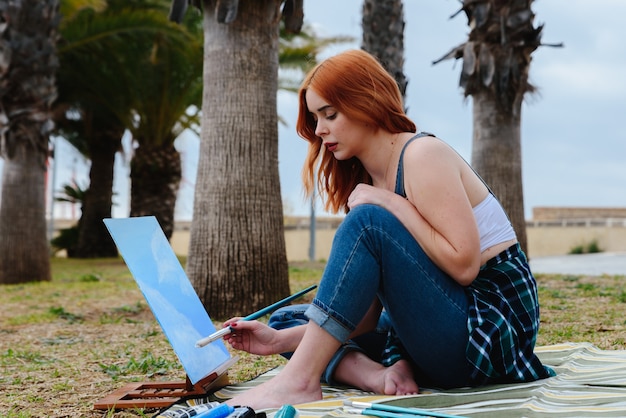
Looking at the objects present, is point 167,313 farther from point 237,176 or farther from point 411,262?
point 237,176

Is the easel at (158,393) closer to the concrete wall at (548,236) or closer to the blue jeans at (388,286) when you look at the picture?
the blue jeans at (388,286)

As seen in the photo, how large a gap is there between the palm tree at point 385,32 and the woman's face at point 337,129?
24.3 feet

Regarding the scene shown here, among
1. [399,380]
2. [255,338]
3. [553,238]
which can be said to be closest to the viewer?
[399,380]

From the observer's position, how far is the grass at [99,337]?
317 cm

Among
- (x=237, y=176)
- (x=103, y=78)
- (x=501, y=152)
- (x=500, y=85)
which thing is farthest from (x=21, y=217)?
(x=500, y=85)

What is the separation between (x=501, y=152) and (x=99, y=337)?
215 inches

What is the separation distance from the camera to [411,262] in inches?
90.0

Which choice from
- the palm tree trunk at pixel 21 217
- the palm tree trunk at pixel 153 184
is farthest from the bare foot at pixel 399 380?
the palm tree trunk at pixel 153 184

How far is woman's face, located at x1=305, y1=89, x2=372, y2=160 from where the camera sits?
253cm

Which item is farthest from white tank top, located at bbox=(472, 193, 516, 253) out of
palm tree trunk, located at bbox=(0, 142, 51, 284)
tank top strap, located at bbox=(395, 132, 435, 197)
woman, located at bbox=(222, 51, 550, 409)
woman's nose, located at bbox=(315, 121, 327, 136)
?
palm tree trunk, located at bbox=(0, 142, 51, 284)

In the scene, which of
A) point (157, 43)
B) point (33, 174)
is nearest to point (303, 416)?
point (33, 174)

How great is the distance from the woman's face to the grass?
1173 millimetres

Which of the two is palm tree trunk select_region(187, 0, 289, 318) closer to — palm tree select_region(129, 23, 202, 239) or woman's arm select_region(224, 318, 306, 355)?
woman's arm select_region(224, 318, 306, 355)

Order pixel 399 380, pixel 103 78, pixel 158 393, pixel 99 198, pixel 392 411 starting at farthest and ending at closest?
1. pixel 99 198
2. pixel 103 78
3. pixel 158 393
4. pixel 399 380
5. pixel 392 411
